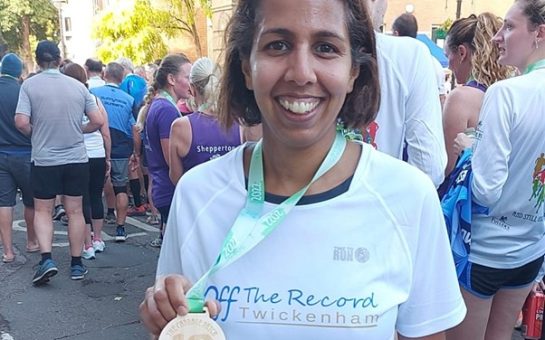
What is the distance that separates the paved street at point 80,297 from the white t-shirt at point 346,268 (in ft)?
10.2

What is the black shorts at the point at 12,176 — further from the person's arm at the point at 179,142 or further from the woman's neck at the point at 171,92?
the person's arm at the point at 179,142

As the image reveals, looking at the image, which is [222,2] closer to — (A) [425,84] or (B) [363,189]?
(A) [425,84]

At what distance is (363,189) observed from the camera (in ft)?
4.13

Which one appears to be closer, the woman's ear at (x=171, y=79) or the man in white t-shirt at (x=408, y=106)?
the man in white t-shirt at (x=408, y=106)

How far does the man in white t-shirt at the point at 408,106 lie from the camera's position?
2.32m

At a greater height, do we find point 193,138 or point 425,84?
point 425,84

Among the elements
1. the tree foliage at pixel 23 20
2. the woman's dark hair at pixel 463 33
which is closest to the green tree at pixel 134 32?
the woman's dark hair at pixel 463 33

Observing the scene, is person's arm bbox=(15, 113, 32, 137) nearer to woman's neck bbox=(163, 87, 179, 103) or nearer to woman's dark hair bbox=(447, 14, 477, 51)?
woman's neck bbox=(163, 87, 179, 103)

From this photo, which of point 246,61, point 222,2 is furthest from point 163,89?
point 222,2

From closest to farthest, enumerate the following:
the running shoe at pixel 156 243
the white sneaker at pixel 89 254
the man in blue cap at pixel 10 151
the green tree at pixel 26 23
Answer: the man in blue cap at pixel 10 151, the white sneaker at pixel 89 254, the running shoe at pixel 156 243, the green tree at pixel 26 23

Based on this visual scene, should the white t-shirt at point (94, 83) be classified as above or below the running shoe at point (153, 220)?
above

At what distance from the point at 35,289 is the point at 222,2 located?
893 centimetres

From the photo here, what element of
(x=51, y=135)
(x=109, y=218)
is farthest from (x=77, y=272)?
(x=109, y=218)

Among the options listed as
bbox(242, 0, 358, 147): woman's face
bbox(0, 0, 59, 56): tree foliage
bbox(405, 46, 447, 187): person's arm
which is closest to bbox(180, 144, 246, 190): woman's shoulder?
bbox(242, 0, 358, 147): woman's face
